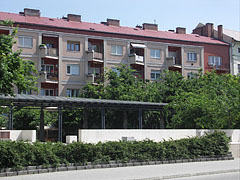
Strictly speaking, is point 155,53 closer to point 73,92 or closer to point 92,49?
point 92,49

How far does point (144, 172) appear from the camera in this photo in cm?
1430

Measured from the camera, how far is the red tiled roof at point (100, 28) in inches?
A: 1844

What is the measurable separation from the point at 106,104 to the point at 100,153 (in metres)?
14.1

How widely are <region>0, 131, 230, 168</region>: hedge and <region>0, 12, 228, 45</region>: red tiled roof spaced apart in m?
31.8

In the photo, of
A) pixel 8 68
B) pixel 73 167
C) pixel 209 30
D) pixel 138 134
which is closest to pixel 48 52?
pixel 138 134

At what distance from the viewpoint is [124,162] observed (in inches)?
639

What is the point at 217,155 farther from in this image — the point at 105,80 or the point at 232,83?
the point at 105,80

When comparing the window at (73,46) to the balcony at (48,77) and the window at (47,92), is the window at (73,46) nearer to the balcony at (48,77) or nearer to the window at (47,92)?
the balcony at (48,77)

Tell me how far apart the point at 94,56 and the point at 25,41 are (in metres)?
8.70

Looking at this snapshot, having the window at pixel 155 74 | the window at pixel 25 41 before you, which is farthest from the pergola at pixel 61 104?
the window at pixel 155 74

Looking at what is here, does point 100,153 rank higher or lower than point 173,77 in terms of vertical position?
lower

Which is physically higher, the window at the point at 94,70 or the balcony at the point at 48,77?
the window at the point at 94,70

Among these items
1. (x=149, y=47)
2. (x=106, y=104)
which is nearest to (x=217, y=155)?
(x=106, y=104)

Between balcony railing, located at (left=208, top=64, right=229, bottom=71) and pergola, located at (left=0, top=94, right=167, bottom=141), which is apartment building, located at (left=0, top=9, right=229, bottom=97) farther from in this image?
pergola, located at (left=0, top=94, right=167, bottom=141)
